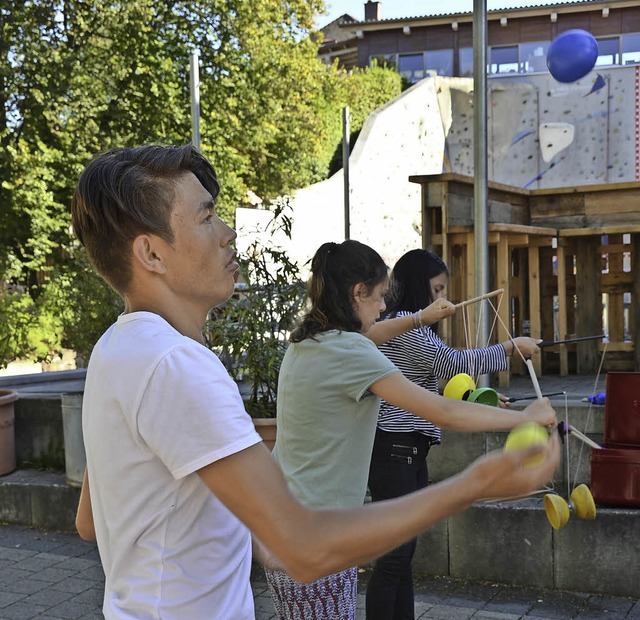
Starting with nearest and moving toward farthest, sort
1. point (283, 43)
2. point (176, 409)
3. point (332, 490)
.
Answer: point (176, 409) < point (332, 490) < point (283, 43)

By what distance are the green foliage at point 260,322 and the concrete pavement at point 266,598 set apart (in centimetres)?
132

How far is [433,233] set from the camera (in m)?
8.94

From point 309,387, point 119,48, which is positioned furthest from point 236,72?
point 309,387

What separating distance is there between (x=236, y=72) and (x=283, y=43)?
217 cm

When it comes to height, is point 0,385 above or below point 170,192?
below

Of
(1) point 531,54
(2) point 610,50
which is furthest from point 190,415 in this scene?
(1) point 531,54

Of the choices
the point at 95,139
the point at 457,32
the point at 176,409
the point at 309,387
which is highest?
the point at 457,32

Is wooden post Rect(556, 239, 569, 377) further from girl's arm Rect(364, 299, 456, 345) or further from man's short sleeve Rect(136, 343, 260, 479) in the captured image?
man's short sleeve Rect(136, 343, 260, 479)

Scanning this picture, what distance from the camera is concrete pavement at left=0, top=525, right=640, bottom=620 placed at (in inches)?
195

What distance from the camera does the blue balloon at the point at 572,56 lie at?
973cm

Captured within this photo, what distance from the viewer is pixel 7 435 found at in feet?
25.1

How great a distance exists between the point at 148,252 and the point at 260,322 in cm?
478

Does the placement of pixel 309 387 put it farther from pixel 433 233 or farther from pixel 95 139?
pixel 95 139

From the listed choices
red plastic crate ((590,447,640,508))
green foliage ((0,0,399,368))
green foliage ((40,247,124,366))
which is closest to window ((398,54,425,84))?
green foliage ((0,0,399,368))
